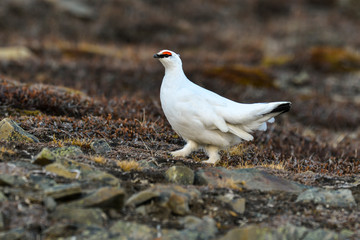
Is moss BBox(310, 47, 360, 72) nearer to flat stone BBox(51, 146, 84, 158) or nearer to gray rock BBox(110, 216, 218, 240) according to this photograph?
flat stone BBox(51, 146, 84, 158)

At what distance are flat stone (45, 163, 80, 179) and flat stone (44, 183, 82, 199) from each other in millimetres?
357

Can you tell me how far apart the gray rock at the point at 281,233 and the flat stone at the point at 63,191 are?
1292 millimetres

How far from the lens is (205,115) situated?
19.0 feet

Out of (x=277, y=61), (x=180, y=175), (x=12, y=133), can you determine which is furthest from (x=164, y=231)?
(x=277, y=61)

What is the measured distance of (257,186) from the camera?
16.3 ft

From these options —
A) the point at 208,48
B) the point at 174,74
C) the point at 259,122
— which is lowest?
the point at 208,48

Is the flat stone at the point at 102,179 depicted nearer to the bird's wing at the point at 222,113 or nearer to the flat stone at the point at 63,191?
the flat stone at the point at 63,191

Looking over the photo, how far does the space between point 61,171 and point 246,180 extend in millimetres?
1864

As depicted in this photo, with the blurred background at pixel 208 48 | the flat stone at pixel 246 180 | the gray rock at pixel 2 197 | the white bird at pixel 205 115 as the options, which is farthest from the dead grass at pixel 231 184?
the blurred background at pixel 208 48

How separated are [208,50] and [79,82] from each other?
356 inches

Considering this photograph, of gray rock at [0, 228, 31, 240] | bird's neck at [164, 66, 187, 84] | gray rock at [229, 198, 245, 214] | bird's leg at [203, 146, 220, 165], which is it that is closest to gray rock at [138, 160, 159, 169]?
bird's leg at [203, 146, 220, 165]

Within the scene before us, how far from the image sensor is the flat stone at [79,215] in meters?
3.91

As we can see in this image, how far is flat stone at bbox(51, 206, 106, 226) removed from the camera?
12.8 feet

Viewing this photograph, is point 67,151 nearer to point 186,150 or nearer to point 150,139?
point 186,150
